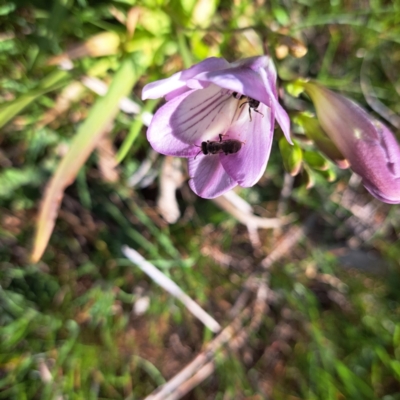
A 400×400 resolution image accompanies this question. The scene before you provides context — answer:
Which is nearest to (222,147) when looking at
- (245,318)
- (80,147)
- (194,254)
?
(80,147)

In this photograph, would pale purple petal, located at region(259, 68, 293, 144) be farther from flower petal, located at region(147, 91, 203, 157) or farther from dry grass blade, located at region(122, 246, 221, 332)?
dry grass blade, located at region(122, 246, 221, 332)

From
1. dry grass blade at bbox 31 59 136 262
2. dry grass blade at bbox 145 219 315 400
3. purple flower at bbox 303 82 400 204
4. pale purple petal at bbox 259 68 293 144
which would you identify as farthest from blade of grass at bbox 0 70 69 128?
dry grass blade at bbox 145 219 315 400

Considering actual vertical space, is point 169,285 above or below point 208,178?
below

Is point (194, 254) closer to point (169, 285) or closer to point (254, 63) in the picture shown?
point (169, 285)

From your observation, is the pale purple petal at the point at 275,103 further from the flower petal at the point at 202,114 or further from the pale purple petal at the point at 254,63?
the flower petal at the point at 202,114

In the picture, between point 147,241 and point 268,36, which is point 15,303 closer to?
point 147,241

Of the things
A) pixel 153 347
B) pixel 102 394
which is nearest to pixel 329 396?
pixel 153 347

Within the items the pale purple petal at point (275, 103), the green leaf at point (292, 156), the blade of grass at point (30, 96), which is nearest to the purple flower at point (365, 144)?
the green leaf at point (292, 156)
